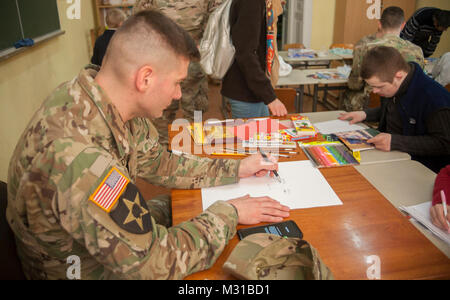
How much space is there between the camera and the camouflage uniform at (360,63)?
274 cm

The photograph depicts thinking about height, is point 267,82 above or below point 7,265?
above

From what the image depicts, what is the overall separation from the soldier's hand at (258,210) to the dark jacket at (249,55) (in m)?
1.02

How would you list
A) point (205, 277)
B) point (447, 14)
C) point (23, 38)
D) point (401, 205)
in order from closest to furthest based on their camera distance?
point (205, 277) → point (401, 205) → point (23, 38) → point (447, 14)

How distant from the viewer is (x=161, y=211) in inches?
57.0

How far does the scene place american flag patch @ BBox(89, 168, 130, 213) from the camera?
79 centimetres

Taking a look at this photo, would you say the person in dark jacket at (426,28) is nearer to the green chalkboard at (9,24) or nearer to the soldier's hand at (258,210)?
the soldier's hand at (258,210)

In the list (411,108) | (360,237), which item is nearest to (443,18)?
(411,108)

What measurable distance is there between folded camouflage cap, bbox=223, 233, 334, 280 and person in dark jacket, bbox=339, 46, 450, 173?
0.94m

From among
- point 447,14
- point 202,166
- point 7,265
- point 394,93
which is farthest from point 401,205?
point 447,14

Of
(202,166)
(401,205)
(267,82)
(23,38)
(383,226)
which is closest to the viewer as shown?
(383,226)

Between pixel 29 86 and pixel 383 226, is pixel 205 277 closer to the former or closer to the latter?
pixel 383 226
